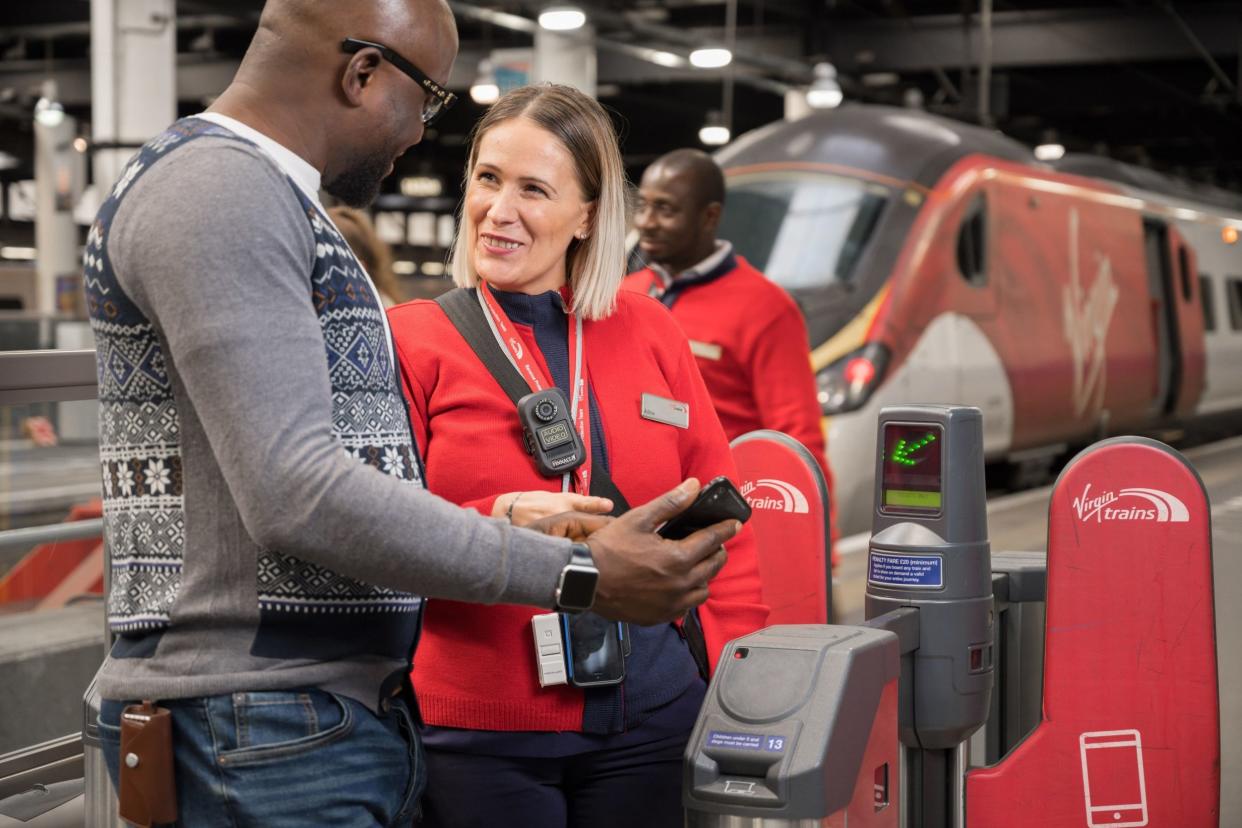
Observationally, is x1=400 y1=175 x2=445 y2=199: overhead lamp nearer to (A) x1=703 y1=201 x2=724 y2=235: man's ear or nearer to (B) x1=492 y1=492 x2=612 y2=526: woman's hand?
(A) x1=703 y1=201 x2=724 y2=235: man's ear

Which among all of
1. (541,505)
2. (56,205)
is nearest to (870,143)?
(541,505)

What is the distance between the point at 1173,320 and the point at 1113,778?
10.8 meters

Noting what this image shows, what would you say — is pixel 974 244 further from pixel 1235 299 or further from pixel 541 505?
pixel 541 505

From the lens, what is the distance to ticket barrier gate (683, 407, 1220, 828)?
2006 millimetres

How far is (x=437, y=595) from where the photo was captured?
158 centimetres

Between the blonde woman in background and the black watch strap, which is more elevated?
the blonde woman in background

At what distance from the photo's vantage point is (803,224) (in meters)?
8.66

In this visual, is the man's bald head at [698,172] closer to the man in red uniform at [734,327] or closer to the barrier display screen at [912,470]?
the man in red uniform at [734,327]

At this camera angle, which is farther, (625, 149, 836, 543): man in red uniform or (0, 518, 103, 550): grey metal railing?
(625, 149, 836, 543): man in red uniform

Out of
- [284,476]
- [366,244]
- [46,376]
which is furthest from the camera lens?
[366,244]

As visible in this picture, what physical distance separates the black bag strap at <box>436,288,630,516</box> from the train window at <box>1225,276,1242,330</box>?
13712 mm

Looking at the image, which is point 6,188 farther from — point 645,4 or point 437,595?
point 437,595

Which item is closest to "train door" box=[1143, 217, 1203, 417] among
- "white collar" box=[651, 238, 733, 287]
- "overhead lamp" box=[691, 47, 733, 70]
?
"overhead lamp" box=[691, 47, 733, 70]

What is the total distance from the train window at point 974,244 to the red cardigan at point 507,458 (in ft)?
23.3
